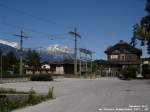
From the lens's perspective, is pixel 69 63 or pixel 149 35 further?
pixel 69 63

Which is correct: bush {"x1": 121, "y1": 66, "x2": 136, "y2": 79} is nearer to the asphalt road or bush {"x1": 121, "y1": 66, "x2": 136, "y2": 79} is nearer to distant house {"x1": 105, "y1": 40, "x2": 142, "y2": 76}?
the asphalt road

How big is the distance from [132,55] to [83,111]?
98.5m

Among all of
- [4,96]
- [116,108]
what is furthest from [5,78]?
[116,108]

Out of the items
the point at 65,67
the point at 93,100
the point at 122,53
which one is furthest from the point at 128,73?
the point at 122,53

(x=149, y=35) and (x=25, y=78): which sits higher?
(x=149, y=35)

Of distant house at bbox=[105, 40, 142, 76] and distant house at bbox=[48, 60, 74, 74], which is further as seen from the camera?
distant house at bbox=[105, 40, 142, 76]

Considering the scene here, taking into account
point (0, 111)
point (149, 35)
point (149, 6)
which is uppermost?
point (149, 6)

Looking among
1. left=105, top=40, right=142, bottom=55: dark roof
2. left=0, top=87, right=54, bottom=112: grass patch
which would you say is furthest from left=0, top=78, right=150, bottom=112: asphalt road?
left=105, top=40, right=142, bottom=55: dark roof

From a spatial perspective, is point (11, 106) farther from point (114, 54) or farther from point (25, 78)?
point (114, 54)

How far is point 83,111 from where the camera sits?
619 inches

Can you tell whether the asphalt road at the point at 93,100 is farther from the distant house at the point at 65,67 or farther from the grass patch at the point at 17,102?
the distant house at the point at 65,67

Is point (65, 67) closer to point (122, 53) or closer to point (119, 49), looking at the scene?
point (119, 49)

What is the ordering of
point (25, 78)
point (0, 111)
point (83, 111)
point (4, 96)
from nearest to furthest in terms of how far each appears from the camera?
point (83, 111), point (0, 111), point (4, 96), point (25, 78)

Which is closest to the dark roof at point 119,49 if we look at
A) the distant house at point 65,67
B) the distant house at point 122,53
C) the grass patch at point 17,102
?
the distant house at point 122,53
